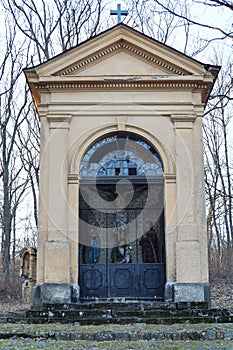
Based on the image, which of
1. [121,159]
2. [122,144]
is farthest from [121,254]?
[122,144]

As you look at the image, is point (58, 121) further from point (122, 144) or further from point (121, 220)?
point (121, 220)

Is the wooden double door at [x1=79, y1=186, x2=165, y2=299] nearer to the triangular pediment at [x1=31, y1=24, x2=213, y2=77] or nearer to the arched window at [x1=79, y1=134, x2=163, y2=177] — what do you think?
the arched window at [x1=79, y1=134, x2=163, y2=177]

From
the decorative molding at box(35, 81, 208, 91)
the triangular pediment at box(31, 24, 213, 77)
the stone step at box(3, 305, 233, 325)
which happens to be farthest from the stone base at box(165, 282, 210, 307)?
the triangular pediment at box(31, 24, 213, 77)

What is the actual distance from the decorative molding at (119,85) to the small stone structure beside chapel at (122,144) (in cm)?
2

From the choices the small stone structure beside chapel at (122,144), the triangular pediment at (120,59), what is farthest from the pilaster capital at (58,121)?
the triangular pediment at (120,59)

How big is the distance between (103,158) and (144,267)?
2904mm

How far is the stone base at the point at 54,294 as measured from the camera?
11680mm

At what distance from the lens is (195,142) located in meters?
12.8

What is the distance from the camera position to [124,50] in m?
13.3

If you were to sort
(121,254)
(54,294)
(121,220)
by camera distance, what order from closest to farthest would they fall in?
(54,294) → (121,254) → (121,220)

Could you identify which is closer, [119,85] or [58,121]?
[58,121]

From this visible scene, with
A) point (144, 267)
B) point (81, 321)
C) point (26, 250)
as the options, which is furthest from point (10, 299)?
point (81, 321)

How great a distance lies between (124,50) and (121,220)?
15.2ft

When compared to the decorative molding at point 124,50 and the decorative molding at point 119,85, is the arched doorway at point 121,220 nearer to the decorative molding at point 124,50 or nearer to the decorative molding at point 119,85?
the decorative molding at point 119,85
